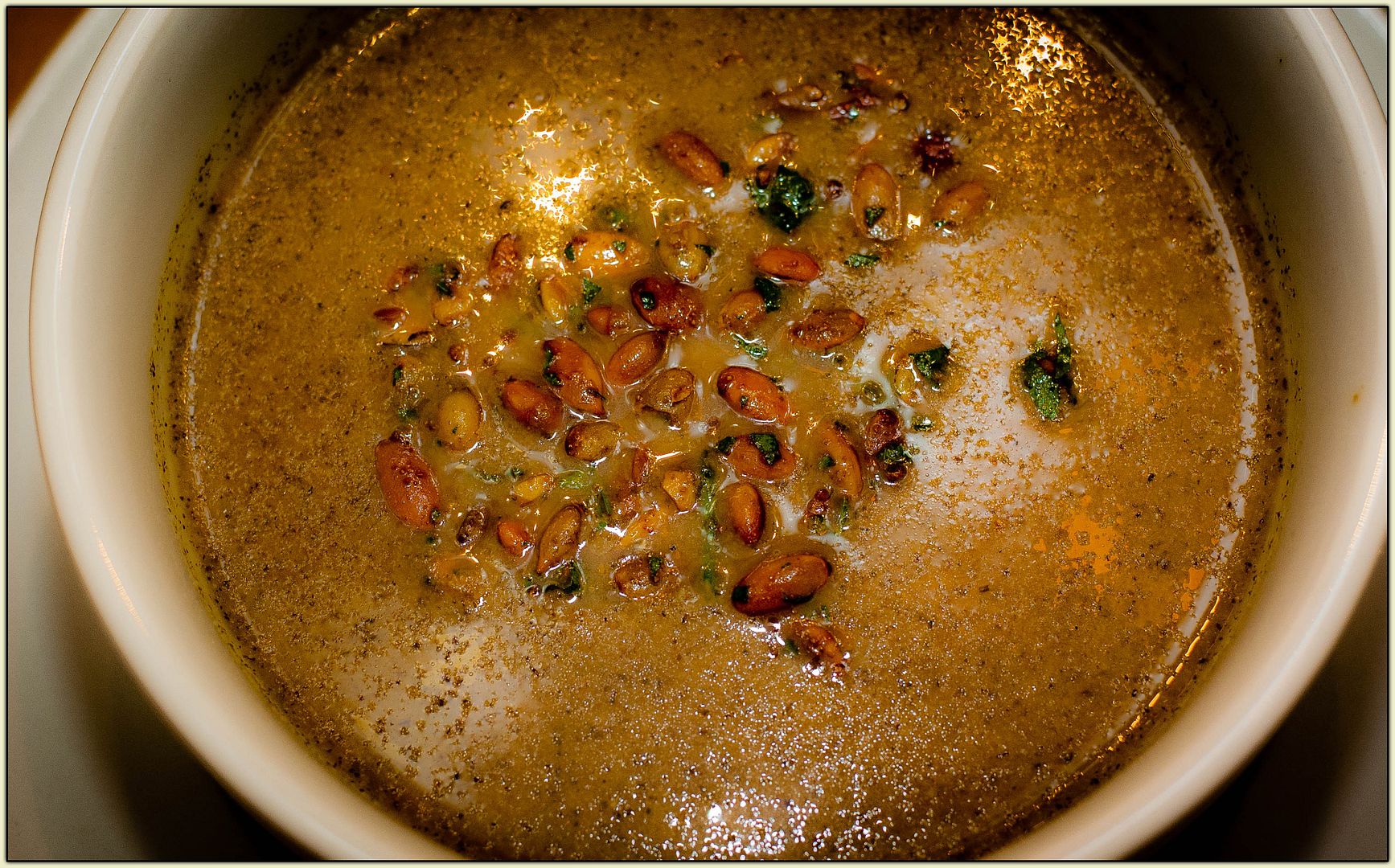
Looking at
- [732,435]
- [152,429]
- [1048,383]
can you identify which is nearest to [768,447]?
[732,435]

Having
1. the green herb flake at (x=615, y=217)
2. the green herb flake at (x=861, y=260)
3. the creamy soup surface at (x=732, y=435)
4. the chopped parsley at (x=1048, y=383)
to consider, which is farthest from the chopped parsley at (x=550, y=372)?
the chopped parsley at (x=1048, y=383)

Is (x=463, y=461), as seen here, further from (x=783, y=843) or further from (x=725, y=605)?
(x=783, y=843)

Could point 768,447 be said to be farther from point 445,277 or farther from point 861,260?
point 445,277

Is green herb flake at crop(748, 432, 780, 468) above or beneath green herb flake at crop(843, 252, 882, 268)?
beneath

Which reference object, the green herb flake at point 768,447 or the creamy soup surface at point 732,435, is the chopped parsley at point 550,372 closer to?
the creamy soup surface at point 732,435

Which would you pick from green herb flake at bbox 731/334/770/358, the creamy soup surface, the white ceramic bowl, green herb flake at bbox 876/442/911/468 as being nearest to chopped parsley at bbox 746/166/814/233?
the creamy soup surface

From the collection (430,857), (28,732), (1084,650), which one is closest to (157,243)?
(28,732)

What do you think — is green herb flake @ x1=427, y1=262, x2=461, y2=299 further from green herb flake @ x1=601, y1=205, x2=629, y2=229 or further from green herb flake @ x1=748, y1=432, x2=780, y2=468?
green herb flake @ x1=748, y1=432, x2=780, y2=468
